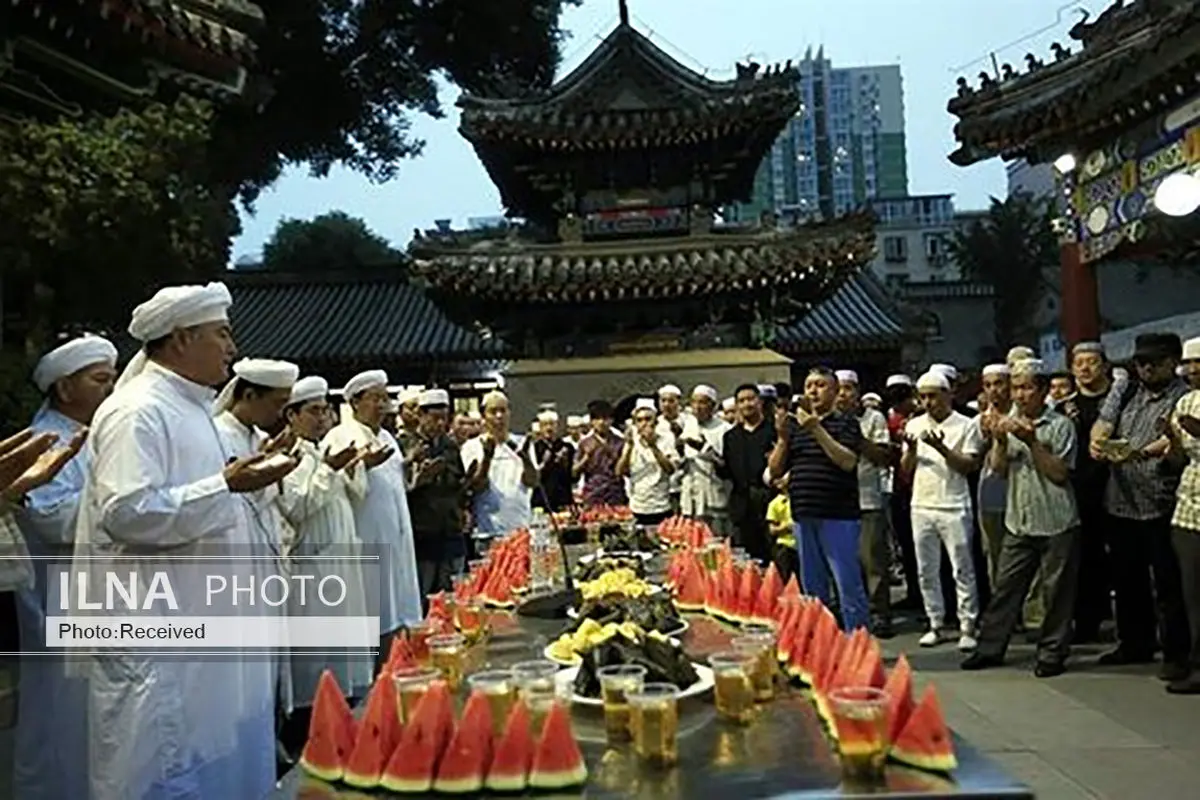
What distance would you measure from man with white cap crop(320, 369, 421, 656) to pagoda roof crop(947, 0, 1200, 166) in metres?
5.08

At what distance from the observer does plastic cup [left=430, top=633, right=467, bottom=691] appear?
2662mm

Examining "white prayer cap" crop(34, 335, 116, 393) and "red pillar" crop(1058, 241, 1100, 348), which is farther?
"red pillar" crop(1058, 241, 1100, 348)

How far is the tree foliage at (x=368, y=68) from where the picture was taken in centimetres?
1928

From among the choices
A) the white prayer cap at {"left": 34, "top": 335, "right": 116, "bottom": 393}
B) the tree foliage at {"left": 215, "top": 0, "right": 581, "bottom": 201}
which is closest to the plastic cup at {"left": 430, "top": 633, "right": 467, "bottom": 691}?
the white prayer cap at {"left": 34, "top": 335, "right": 116, "bottom": 393}

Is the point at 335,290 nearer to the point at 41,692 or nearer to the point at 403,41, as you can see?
the point at 403,41

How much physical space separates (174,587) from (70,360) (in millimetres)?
1178

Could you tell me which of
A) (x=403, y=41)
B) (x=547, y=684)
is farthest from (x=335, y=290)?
(x=547, y=684)

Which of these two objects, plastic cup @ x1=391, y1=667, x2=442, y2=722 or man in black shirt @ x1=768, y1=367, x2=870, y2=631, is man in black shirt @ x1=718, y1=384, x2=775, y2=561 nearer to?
man in black shirt @ x1=768, y1=367, x2=870, y2=631

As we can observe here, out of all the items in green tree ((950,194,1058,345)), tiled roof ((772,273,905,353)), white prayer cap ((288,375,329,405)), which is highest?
green tree ((950,194,1058,345))

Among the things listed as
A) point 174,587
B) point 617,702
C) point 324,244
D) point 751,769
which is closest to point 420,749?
point 617,702

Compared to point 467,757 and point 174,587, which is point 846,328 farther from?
point 467,757

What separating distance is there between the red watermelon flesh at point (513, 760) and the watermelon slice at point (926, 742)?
62 cm

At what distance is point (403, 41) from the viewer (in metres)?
20.7

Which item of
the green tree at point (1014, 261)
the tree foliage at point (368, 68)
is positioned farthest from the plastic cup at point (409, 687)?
the green tree at point (1014, 261)
